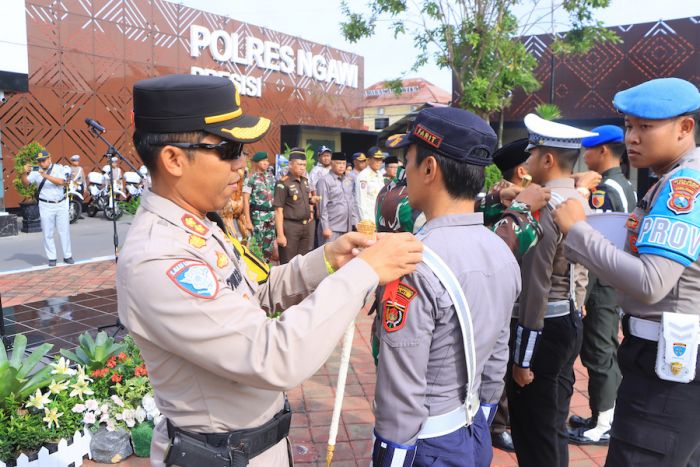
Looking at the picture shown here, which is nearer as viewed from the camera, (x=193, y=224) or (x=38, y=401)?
(x=193, y=224)

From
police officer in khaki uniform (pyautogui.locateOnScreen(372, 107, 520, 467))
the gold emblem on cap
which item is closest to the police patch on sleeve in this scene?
police officer in khaki uniform (pyautogui.locateOnScreen(372, 107, 520, 467))

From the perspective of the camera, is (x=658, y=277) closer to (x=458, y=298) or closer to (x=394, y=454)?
(x=458, y=298)

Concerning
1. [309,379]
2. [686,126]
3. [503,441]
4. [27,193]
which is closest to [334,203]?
[309,379]

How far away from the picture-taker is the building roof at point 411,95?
46156 mm

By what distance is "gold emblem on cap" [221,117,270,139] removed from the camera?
1.43 metres

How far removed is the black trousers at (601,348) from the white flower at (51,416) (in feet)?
11.4

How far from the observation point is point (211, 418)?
55.6 inches

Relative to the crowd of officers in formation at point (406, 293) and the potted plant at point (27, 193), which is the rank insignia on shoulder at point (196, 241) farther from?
the potted plant at point (27, 193)

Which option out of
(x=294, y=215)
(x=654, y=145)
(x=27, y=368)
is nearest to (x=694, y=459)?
(x=654, y=145)

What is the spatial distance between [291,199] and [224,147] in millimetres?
6454

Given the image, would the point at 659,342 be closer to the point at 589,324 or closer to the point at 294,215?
the point at 589,324

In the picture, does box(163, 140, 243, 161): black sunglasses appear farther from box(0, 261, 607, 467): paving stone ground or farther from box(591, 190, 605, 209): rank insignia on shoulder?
box(591, 190, 605, 209): rank insignia on shoulder

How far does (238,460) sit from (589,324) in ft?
10.2

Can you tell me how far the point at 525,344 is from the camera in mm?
2730
